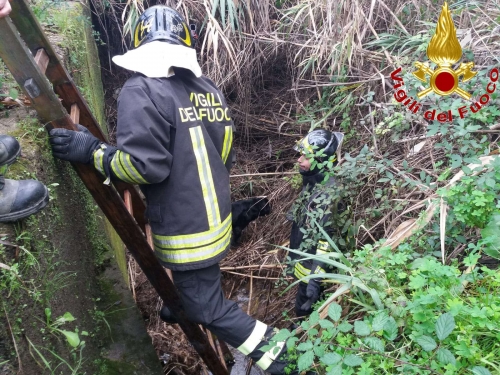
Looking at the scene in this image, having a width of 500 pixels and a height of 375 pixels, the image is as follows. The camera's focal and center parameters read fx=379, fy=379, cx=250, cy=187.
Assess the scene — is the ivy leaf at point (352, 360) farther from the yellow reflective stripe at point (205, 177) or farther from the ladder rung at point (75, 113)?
the ladder rung at point (75, 113)

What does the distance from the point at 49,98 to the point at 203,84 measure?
2.57 ft

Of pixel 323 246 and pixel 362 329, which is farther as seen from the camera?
pixel 323 246

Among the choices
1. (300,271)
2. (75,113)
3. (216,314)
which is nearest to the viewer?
(75,113)

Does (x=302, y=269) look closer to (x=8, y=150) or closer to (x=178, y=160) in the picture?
(x=178, y=160)

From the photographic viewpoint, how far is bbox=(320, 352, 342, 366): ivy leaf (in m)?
1.22

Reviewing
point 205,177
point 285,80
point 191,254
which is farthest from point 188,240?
point 285,80

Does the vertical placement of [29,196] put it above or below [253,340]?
above

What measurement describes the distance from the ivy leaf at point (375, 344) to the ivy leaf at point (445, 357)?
6.7 inches

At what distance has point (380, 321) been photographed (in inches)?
52.6

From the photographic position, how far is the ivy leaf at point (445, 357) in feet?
3.75

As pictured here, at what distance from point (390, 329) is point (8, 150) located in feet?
4.87

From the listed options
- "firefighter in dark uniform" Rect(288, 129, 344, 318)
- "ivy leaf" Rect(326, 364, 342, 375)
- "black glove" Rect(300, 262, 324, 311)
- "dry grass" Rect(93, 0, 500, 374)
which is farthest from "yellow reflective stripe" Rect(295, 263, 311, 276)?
"ivy leaf" Rect(326, 364, 342, 375)

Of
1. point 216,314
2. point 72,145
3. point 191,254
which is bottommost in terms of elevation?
point 216,314
